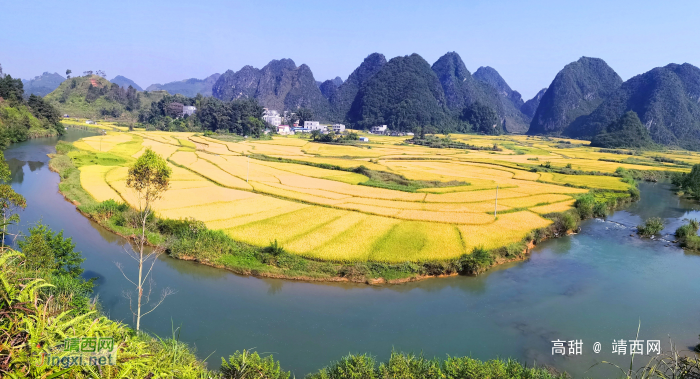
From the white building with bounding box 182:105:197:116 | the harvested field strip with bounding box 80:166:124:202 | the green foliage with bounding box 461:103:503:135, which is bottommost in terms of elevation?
the harvested field strip with bounding box 80:166:124:202

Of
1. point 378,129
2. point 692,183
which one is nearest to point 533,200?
point 692,183

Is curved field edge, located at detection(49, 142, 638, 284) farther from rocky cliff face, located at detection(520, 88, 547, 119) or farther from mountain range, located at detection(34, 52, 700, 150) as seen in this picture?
rocky cliff face, located at detection(520, 88, 547, 119)

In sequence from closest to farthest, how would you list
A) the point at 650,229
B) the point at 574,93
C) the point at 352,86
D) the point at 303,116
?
the point at 650,229
the point at 303,116
the point at 574,93
the point at 352,86

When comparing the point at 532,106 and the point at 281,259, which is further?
the point at 532,106

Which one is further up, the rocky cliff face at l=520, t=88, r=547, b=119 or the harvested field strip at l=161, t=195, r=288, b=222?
the rocky cliff face at l=520, t=88, r=547, b=119

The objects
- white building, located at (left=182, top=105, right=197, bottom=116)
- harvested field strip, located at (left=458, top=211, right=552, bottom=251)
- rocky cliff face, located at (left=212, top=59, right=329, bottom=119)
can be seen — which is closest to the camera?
harvested field strip, located at (left=458, top=211, right=552, bottom=251)

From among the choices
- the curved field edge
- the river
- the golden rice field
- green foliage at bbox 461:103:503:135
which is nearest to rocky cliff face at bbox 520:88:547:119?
green foliage at bbox 461:103:503:135

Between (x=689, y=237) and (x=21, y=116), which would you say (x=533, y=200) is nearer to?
(x=689, y=237)

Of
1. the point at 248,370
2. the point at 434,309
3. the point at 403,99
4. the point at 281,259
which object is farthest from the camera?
the point at 403,99
